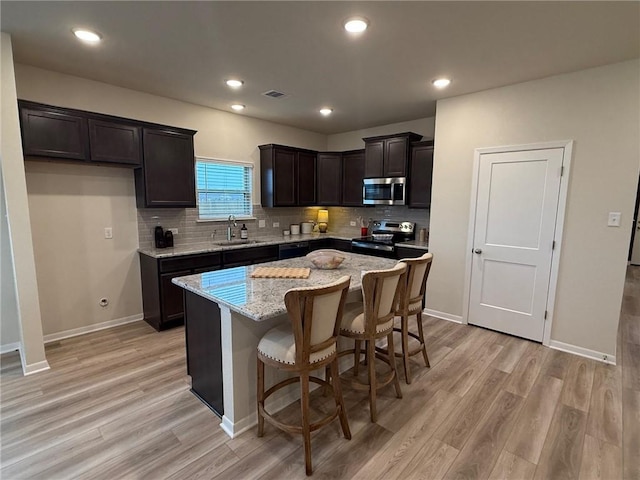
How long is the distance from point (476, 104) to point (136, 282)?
4.52 meters

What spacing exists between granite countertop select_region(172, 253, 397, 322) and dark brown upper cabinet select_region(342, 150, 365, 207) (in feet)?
8.24

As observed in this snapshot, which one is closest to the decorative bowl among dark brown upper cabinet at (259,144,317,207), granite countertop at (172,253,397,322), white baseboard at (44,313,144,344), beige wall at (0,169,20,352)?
granite countertop at (172,253,397,322)

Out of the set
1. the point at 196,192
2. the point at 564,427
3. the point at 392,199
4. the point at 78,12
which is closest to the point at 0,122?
the point at 78,12

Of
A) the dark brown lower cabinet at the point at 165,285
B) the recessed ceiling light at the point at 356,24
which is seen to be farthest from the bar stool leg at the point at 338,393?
the dark brown lower cabinet at the point at 165,285

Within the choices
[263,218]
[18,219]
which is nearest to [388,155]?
[263,218]

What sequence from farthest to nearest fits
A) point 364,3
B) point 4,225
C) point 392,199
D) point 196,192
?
point 392,199, point 196,192, point 4,225, point 364,3

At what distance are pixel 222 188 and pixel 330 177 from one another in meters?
1.87

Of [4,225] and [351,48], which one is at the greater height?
[351,48]

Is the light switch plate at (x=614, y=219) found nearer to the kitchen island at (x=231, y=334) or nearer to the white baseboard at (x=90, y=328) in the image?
the kitchen island at (x=231, y=334)

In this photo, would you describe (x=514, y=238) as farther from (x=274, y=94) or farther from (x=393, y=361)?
(x=274, y=94)

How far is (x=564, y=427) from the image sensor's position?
2.15 meters

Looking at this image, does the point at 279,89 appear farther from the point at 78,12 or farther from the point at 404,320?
the point at 404,320

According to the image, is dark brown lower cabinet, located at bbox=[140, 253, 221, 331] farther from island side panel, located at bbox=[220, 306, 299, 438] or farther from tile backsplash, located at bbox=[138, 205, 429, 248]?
island side panel, located at bbox=[220, 306, 299, 438]

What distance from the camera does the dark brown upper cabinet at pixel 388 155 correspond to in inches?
178
